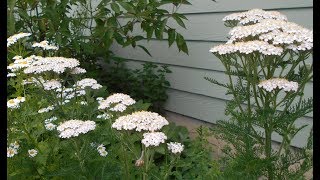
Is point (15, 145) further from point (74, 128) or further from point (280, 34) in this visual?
point (280, 34)

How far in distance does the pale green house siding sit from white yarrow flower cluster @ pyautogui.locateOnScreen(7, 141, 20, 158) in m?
1.86

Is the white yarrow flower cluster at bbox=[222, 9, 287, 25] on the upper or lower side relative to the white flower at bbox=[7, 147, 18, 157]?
upper

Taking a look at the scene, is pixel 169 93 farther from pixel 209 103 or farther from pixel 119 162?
pixel 119 162

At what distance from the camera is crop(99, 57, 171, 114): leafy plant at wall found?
4465 millimetres

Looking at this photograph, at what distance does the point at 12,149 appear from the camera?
8.16 ft

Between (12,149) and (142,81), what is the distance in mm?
2337

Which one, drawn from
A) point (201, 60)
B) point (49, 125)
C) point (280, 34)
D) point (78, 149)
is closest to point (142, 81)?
point (201, 60)

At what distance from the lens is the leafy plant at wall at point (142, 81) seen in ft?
14.6

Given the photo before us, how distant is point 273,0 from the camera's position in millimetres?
3338

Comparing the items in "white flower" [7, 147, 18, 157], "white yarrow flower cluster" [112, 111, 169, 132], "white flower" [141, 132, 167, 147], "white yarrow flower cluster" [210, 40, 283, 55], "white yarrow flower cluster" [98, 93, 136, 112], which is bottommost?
"white flower" [7, 147, 18, 157]

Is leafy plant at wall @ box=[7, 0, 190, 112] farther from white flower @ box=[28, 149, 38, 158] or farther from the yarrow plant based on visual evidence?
white flower @ box=[28, 149, 38, 158]

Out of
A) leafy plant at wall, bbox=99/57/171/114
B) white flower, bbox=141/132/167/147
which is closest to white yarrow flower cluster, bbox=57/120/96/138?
white flower, bbox=141/132/167/147
